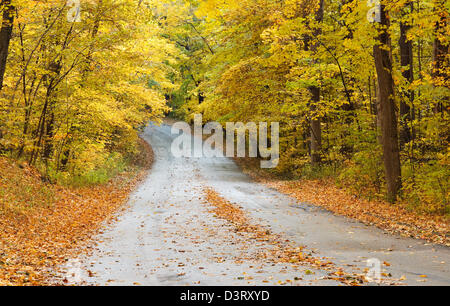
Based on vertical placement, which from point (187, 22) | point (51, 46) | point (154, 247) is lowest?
point (154, 247)

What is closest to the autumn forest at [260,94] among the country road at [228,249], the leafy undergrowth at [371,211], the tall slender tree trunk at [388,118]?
the tall slender tree trunk at [388,118]

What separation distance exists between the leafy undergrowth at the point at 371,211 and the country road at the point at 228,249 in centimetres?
54

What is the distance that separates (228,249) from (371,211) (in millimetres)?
5966

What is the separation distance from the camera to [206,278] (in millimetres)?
7211

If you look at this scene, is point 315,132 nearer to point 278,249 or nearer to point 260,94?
point 260,94

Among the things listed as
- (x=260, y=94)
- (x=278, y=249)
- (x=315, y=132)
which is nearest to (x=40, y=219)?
(x=278, y=249)

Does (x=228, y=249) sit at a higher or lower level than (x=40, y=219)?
lower

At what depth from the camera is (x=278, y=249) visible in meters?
9.43

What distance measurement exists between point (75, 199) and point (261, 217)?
22.9 ft

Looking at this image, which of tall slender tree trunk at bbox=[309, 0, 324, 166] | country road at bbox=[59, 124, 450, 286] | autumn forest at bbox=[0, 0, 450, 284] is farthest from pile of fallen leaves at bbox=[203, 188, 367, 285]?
tall slender tree trunk at bbox=[309, 0, 324, 166]

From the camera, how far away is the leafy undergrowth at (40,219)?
821 cm

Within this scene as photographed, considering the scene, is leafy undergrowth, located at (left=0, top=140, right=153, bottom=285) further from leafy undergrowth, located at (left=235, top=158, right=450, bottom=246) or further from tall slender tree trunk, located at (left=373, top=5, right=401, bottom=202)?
tall slender tree trunk, located at (left=373, top=5, right=401, bottom=202)
